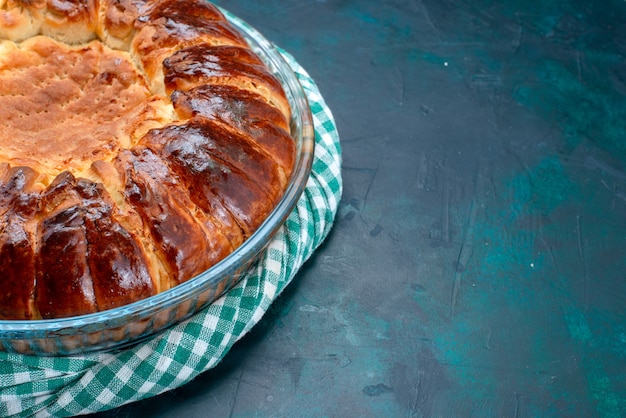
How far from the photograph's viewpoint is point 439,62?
2404 mm

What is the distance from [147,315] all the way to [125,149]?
372 mm

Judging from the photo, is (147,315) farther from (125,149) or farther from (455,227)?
(455,227)

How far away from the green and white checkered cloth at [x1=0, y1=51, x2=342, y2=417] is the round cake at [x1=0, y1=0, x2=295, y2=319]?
0.13 meters

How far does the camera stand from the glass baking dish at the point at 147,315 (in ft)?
4.34

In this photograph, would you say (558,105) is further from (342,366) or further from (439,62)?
(342,366)

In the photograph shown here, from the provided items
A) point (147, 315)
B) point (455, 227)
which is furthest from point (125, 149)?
point (455, 227)

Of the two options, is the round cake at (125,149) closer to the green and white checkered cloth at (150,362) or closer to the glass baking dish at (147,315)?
the glass baking dish at (147,315)

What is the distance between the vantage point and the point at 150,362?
1476 mm

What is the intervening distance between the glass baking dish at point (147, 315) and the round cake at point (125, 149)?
0.03 meters

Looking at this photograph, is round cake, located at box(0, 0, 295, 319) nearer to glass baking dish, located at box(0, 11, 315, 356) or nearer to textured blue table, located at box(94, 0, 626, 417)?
glass baking dish, located at box(0, 11, 315, 356)

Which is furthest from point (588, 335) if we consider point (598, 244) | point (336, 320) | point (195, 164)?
point (195, 164)

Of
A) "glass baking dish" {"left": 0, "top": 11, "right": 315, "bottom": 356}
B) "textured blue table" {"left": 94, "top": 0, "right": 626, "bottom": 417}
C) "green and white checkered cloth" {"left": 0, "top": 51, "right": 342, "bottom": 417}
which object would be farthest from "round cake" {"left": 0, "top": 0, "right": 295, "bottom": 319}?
"textured blue table" {"left": 94, "top": 0, "right": 626, "bottom": 417}

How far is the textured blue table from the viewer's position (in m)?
1.61

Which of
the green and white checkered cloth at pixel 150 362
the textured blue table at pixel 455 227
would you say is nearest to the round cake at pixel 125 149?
the green and white checkered cloth at pixel 150 362
